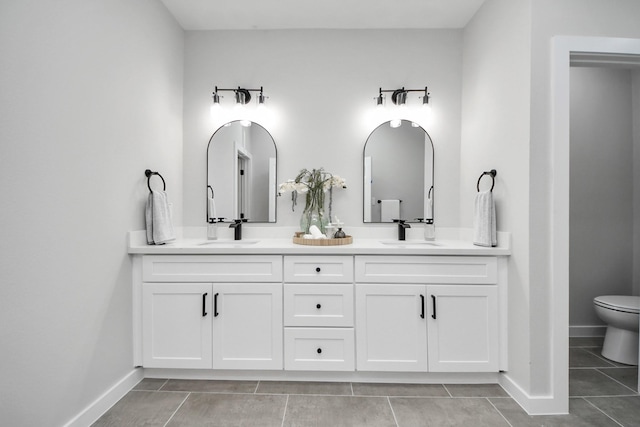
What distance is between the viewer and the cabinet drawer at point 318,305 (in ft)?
6.81

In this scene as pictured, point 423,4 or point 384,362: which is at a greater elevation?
point 423,4

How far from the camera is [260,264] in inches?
82.6

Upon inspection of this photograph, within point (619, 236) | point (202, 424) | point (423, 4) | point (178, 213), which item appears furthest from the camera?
point (619, 236)

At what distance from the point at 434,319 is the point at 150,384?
71.9 inches

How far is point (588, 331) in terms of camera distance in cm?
287

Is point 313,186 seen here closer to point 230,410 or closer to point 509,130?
point 509,130

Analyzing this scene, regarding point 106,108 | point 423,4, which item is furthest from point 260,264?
point 423,4

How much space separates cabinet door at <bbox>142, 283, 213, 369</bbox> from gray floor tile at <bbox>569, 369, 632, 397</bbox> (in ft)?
7.44

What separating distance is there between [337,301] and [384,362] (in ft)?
1.55

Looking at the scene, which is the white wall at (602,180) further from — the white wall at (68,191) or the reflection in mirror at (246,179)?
the white wall at (68,191)

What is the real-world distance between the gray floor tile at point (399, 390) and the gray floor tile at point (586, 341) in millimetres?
1508

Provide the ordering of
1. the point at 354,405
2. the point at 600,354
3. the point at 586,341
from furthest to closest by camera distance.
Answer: the point at 586,341
the point at 600,354
the point at 354,405

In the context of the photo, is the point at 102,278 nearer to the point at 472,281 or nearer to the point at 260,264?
the point at 260,264

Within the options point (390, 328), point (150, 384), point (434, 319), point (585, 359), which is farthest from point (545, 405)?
point (150, 384)
